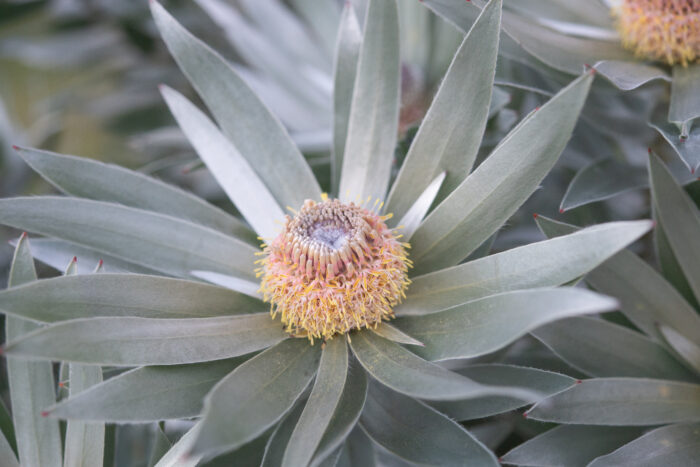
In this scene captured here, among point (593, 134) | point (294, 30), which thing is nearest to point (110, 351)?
point (593, 134)

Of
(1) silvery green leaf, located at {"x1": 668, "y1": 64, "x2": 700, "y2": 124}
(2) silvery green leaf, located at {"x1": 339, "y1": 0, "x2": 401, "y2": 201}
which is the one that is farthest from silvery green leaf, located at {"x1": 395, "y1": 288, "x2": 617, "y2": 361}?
(1) silvery green leaf, located at {"x1": 668, "y1": 64, "x2": 700, "y2": 124}

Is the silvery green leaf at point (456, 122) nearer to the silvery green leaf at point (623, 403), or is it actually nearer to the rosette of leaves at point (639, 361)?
the rosette of leaves at point (639, 361)

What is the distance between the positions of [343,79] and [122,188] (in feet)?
1.14

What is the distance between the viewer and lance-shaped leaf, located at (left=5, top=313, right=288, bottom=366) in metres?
0.63

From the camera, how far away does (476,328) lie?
67 cm

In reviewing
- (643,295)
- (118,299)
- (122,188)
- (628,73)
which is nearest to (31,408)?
(118,299)

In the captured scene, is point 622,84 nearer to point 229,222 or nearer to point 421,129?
point 421,129

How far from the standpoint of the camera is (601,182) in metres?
0.91

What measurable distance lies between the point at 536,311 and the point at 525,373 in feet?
0.54

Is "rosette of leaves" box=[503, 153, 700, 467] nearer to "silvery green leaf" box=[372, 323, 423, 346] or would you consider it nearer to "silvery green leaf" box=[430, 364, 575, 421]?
"silvery green leaf" box=[430, 364, 575, 421]

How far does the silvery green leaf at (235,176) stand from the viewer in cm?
91

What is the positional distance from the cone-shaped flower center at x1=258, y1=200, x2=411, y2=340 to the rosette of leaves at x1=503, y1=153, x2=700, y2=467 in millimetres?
193

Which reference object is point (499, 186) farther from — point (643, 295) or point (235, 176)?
point (235, 176)

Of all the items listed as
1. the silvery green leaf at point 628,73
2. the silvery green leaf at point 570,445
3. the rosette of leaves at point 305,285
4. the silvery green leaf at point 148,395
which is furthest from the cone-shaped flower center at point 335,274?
the silvery green leaf at point 628,73
